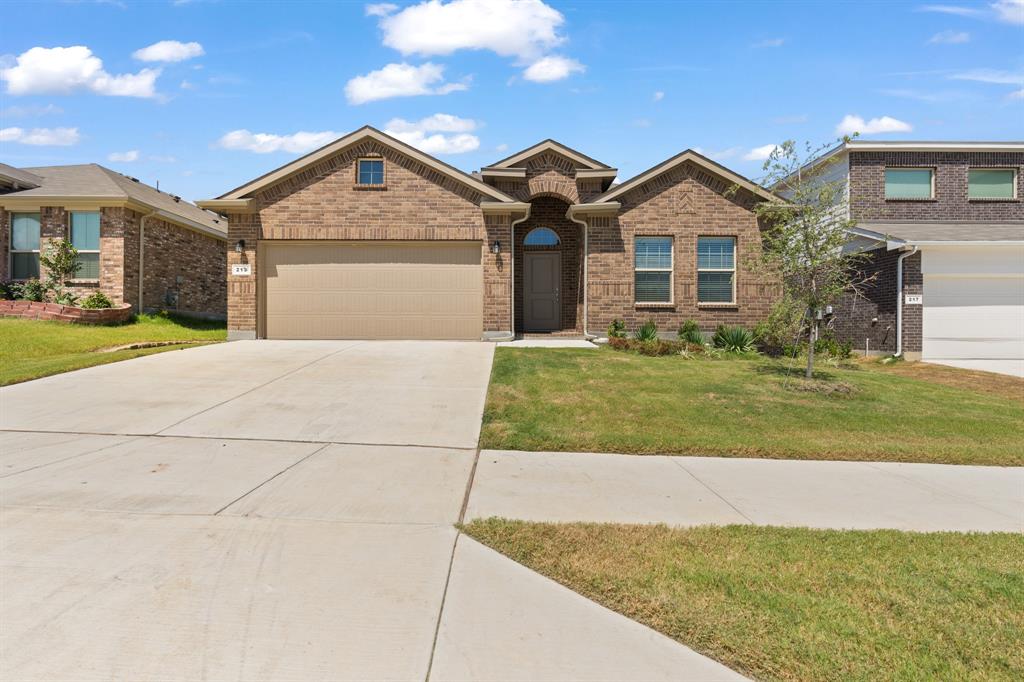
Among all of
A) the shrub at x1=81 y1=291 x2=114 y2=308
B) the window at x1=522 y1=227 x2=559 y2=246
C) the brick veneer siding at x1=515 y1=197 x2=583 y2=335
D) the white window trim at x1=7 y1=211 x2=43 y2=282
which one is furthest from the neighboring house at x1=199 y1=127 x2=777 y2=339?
the white window trim at x1=7 y1=211 x2=43 y2=282

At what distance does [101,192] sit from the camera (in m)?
17.5

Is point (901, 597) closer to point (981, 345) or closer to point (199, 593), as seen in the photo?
point (199, 593)

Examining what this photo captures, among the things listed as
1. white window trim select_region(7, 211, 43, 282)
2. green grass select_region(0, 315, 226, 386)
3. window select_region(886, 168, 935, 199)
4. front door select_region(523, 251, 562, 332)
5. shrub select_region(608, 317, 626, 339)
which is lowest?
green grass select_region(0, 315, 226, 386)

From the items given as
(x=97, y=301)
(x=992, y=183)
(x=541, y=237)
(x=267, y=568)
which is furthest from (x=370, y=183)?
(x=992, y=183)

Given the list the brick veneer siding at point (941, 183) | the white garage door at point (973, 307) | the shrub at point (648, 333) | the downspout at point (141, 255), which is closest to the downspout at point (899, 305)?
the white garage door at point (973, 307)

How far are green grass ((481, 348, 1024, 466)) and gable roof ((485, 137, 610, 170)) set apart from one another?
24.1 feet

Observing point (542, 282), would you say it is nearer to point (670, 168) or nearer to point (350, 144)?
point (670, 168)

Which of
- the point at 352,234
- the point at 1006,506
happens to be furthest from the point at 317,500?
the point at 352,234

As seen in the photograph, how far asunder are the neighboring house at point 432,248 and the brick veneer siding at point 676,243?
3cm

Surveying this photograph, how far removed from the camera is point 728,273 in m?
15.4

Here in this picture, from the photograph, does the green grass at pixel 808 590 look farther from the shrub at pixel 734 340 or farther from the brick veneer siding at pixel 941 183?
the brick veneer siding at pixel 941 183

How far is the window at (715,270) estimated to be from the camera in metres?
15.4

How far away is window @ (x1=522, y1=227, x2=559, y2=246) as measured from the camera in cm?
1689

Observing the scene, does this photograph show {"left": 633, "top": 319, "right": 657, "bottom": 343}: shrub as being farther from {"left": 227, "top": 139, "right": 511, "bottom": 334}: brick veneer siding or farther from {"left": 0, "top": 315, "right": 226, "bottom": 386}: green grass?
{"left": 0, "top": 315, "right": 226, "bottom": 386}: green grass
